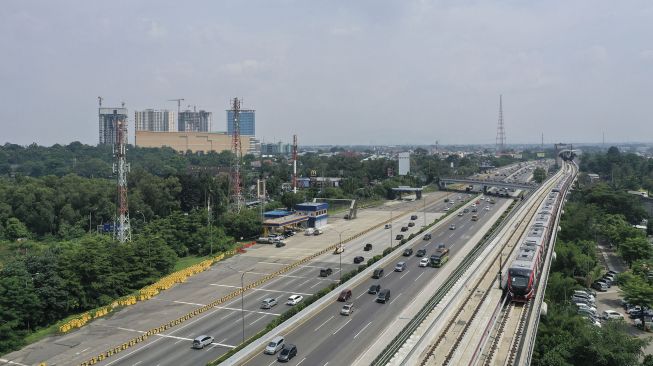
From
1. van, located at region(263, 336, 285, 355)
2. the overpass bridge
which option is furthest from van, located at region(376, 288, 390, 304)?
the overpass bridge

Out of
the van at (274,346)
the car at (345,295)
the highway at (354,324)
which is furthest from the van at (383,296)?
the van at (274,346)

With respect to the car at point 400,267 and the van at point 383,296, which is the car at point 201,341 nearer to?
the van at point 383,296

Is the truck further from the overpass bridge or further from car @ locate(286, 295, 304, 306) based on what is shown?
the overpass bridge

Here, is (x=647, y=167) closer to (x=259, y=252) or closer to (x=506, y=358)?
(x=259, y=252)

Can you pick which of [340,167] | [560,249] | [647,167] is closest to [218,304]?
[560,249]

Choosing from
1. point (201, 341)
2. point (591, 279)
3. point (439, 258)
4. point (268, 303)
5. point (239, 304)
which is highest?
point (439, 258)

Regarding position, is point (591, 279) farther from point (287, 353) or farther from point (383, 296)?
point (287, 353)

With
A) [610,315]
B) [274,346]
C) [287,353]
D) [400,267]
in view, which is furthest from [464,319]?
[610,315]
